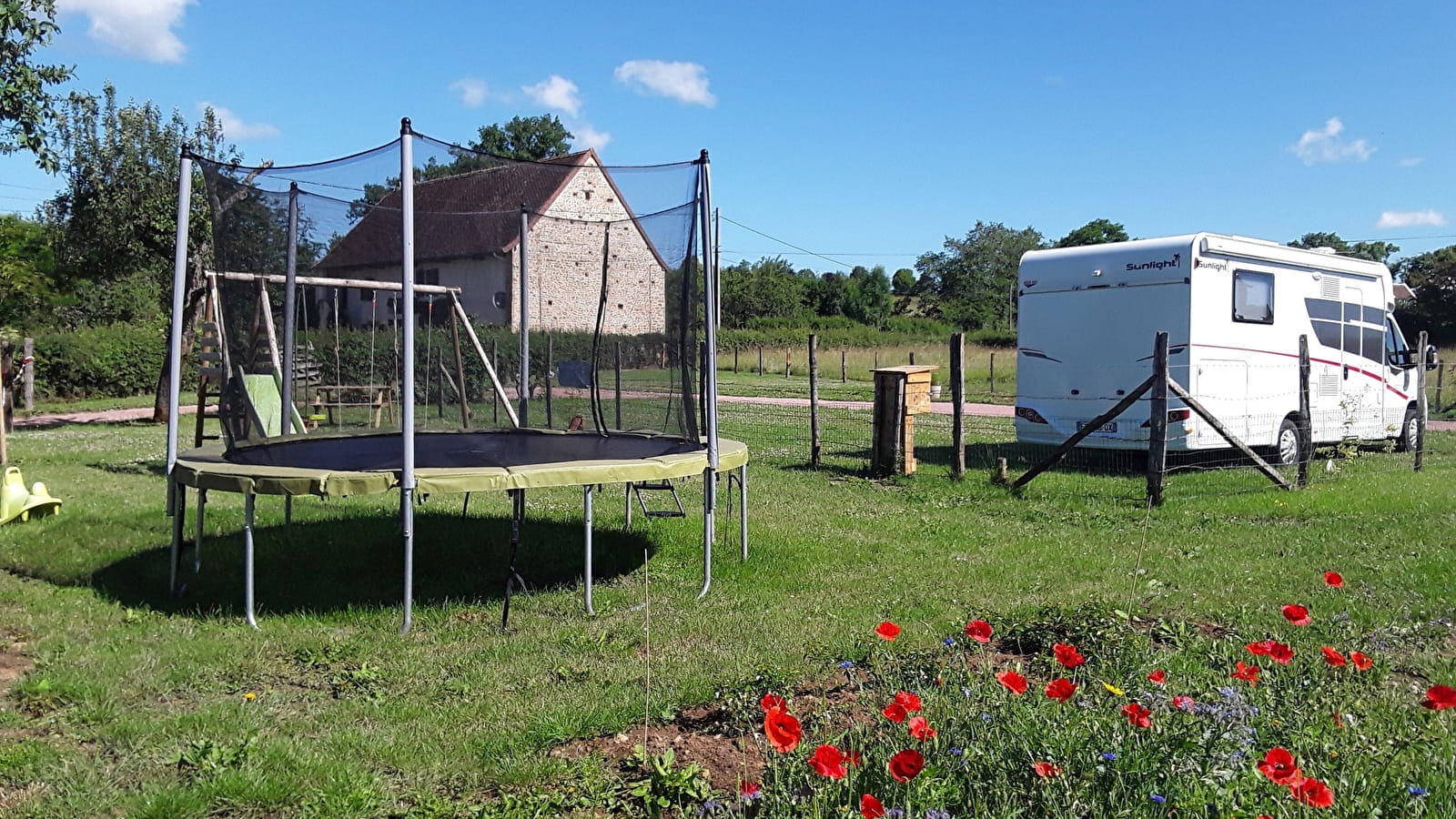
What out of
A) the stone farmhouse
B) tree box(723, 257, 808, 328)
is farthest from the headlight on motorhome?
tree box(723, 257, 808, 328)

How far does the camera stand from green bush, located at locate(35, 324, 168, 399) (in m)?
22.6

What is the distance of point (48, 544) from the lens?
6.33m

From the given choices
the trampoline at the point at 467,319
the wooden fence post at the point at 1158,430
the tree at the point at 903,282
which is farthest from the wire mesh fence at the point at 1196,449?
the tree at the point at 903,282

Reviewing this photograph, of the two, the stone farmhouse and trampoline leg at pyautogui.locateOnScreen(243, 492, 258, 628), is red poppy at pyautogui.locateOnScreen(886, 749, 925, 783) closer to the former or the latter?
trampoline leg at pyautogui.locateOnScreen(243, 492, 258, 628)

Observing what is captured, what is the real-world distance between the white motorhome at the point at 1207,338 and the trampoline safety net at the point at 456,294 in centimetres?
540

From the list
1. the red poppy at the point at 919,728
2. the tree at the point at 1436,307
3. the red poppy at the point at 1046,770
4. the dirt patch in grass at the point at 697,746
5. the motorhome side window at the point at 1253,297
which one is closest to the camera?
the red poppy at the point at 1046,770

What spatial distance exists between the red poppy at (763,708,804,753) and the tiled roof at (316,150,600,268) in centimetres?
405

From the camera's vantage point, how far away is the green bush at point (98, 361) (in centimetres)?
2256

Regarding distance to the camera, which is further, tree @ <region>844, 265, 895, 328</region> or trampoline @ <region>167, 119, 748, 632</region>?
→ tree @ <region>844, 265, 895, 328</region>

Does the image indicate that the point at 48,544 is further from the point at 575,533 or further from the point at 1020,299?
the point at 1020,299

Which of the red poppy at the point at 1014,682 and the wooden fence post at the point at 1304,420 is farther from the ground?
the wooden fence post at the point at 1304,420

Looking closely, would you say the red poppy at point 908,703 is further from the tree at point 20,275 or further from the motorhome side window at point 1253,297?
the tree at point 20,275

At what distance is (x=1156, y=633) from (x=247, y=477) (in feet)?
12.5

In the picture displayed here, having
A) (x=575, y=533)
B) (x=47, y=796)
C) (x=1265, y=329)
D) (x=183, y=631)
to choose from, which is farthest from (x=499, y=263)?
(x=1265, y=329)
